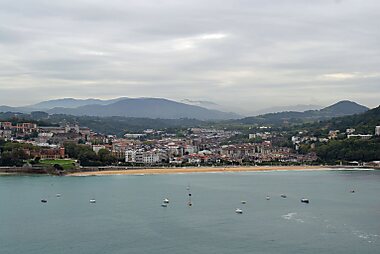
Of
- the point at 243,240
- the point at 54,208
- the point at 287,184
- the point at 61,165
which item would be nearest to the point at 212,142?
the point at 61,165

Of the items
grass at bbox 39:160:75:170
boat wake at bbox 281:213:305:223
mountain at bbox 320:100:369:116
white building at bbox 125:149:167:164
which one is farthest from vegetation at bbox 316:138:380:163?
mountain at bbox 320:100:369:116

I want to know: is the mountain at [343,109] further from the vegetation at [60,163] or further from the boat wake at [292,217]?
the boat wake at [292,217]

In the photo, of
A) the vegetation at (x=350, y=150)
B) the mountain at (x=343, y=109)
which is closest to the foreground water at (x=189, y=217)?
the vegetation at (x=350, y=150)

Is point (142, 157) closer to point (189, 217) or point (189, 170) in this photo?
point (189, 170)

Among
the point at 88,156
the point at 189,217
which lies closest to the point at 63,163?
the point at 88,156

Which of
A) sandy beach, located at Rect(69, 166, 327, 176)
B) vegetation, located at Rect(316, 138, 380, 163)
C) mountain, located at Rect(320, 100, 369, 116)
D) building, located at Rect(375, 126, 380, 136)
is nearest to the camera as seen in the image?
sandy beach, located at Rect(69, 166, 327, 176)

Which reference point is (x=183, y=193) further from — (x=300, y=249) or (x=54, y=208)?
(x=300, y=249)

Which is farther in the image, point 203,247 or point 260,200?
point 260,200

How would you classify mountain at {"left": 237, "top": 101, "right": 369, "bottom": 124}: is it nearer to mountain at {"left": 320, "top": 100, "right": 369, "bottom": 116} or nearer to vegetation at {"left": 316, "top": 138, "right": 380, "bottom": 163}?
mountain at {"left": 320, "top": 100, "right": 369, "bottom": 116}
